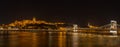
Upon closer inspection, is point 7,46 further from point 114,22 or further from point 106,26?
point 106,26

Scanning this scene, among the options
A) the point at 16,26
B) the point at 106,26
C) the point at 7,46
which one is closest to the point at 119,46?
the point at 7,46

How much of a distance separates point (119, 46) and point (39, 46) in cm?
620

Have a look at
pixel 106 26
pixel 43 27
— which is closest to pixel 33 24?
pixel 43 27

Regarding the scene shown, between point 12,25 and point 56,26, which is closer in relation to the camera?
point 56,26

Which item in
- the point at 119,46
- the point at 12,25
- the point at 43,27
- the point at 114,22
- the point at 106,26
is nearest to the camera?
the point at 119,46

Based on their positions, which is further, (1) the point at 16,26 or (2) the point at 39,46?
(1) the point at 16,26

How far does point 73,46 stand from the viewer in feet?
108

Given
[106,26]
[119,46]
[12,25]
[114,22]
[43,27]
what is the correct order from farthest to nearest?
[12,25] → [43,27] → [106,26] → [114,22] → [119,46]

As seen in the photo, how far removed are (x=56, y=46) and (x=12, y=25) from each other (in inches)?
6091

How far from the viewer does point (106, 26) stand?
15562 cm

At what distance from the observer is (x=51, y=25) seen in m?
177

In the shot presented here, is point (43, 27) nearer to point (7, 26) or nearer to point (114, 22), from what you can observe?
point (7, 26)

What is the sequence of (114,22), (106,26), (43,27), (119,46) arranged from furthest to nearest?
(43,27)
(106,26)
(114,22)
(119,46)

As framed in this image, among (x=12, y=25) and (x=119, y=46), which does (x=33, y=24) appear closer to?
(x=12, y=25)
